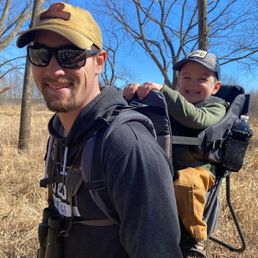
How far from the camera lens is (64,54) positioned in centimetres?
139

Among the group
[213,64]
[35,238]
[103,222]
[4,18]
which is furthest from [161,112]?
[4,18]

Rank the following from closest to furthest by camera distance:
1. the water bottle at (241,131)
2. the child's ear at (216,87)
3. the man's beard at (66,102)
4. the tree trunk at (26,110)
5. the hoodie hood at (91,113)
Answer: the hoodie hood at (91,113), the man's beard at (66,102), the water bottle at (241,131), the child's ear at (216,87), the tree trunk at (26,110)

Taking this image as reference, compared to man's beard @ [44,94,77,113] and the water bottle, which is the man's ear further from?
the water bottle

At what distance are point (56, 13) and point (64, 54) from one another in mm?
172

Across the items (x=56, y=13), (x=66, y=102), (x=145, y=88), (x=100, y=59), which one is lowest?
(x=66, y=102)

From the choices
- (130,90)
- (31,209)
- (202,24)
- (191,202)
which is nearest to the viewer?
(191,202)

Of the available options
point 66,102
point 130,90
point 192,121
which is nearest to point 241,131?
point 192,121

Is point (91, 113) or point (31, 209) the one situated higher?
point (91, 113)

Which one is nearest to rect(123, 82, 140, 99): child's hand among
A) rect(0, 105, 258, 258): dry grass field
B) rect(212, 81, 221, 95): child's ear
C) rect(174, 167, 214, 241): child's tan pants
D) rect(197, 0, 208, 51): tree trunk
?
rect(174, 167, 214, 241): child's tan pants

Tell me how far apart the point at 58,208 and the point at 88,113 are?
1.45ft

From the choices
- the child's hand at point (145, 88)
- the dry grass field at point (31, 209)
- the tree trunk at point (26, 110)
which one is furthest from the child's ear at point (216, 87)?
the tree trunk at point (26, 110)

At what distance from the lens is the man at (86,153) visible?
1098 millimetres

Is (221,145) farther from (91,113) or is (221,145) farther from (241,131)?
(91,113)

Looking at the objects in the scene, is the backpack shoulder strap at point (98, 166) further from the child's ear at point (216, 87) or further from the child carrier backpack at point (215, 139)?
the child's ear at point (216, 87)
